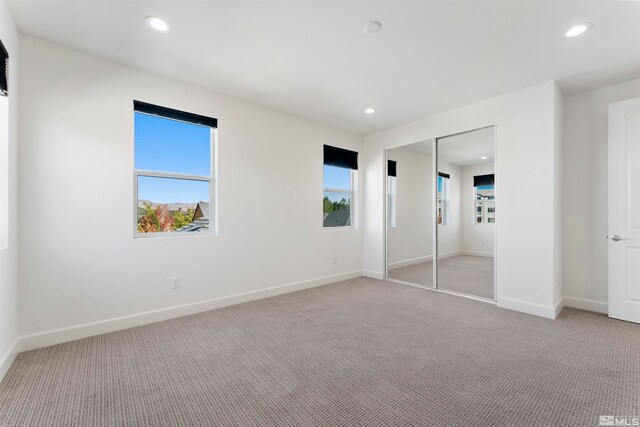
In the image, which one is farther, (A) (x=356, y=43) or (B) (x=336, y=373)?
(A) (x=356, y=43)

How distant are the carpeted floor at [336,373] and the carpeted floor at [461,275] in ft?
2.76

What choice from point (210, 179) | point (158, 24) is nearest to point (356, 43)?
point (158, 24)

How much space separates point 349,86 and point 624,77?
3006 millimetres

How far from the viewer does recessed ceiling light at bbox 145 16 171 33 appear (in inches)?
88.3

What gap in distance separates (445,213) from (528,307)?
1.75m

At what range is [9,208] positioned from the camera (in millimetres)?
2211

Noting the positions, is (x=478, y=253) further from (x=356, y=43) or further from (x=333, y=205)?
(x=356, y=43)

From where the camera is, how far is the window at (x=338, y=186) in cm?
495

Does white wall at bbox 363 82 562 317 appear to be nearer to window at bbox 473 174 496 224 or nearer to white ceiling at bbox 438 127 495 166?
white ceiling at bbox 438 127 495 166

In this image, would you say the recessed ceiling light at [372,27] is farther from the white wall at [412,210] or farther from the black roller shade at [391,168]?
the black roller shade at [391,168]

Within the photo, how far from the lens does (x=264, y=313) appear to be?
338cm

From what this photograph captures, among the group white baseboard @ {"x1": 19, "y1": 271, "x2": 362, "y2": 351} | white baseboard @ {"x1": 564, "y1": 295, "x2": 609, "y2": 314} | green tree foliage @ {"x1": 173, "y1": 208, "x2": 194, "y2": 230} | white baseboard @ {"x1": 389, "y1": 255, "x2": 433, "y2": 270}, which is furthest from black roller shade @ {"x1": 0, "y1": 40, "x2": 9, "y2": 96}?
white baseboard @ {"x1": 564, "y1": 295, "x2": 609, "y2": 314}

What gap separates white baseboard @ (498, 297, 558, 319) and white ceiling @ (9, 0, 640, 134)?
2564 millimetres

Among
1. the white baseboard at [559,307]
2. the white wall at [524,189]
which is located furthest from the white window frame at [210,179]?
the white baseboard at [559,307]
